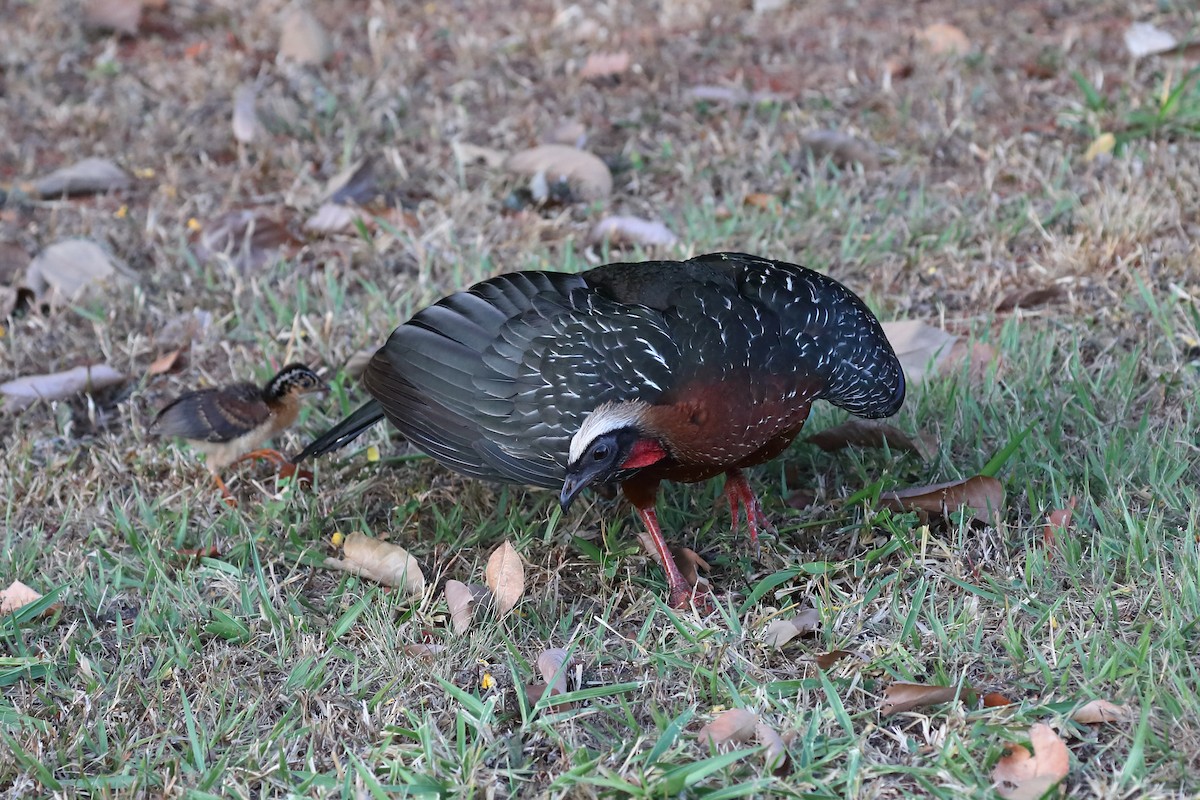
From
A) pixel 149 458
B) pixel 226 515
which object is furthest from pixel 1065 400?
pixel 149 458

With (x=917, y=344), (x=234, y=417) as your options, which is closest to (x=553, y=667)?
(x=234, y=417)

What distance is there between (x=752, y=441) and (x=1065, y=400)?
1305mm

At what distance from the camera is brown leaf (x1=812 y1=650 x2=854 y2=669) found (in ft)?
10.0

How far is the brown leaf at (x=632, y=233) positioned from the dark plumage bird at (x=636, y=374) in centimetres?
133

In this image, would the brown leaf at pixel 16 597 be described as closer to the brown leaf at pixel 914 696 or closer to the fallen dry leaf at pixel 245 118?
the brown leaf at pixel 914 696

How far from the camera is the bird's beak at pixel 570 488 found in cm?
308

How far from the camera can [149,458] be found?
13.8 ft

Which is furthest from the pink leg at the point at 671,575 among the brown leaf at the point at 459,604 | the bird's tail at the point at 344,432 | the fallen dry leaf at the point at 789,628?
the bird's tail at the point at 344,432

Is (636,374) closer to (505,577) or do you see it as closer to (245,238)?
(505,577)

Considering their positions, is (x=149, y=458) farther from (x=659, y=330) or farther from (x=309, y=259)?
(x=659, y=330)

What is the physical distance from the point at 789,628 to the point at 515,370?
1.03 metres

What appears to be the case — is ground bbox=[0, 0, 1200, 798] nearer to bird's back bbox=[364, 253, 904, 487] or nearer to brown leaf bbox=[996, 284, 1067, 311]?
brown leaf bbox=[996, 284, 1067, 311]

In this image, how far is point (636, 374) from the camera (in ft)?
10.7

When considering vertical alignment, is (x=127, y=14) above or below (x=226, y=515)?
above
